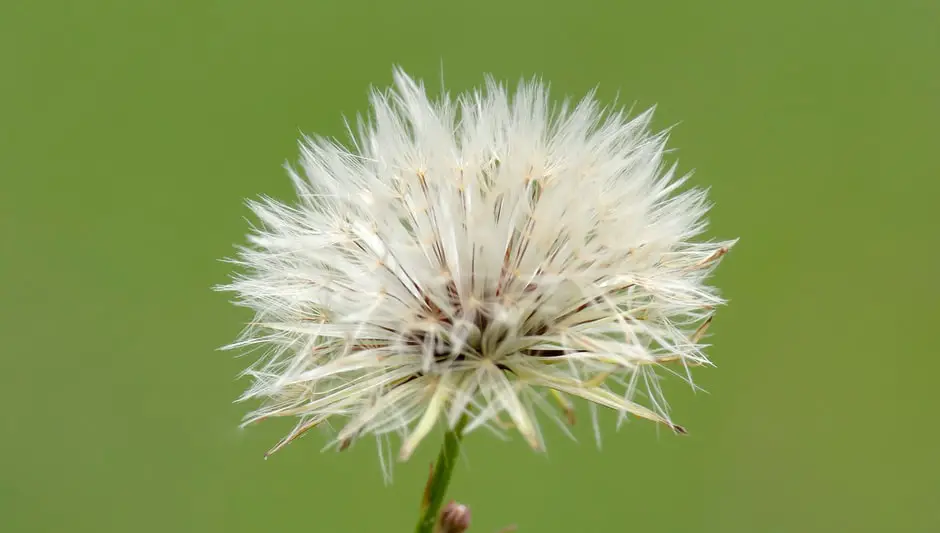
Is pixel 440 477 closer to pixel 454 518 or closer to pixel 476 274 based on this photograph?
pixel 454 518

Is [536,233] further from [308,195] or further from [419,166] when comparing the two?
[308,195]

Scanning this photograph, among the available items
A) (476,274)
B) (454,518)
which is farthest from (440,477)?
(476,274)

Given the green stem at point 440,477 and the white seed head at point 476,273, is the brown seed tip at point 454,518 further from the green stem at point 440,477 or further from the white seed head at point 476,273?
the white seed head at point 476,273

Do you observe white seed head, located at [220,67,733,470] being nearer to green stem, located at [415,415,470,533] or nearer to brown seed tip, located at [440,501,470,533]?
green stem, located at [415,415,470,533]

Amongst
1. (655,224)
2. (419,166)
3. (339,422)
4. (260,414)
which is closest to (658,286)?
(655,224)

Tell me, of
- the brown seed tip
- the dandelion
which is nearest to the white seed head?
the dandelion

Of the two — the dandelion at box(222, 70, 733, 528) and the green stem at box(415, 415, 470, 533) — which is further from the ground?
the dandelion at box(222, 70, 733, 528)

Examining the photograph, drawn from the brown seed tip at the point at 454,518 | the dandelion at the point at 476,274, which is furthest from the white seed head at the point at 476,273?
the brown seed tip at the point at 454,518
